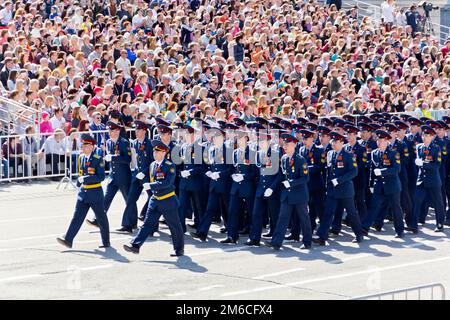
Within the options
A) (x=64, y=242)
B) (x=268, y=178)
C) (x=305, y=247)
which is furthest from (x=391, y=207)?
(x=64, y=242)

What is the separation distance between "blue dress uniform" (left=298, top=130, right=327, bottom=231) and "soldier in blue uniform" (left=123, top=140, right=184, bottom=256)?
218 centimetres

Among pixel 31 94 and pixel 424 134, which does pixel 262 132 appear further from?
→ pixel 31 94

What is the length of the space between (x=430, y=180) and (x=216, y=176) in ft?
11.1

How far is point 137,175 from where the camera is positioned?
17406 millimetres

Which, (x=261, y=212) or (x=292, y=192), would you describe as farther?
(x=261, y=212)

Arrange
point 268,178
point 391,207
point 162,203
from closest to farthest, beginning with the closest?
1. point 162,203
2. point 268,178
3. point 391,207

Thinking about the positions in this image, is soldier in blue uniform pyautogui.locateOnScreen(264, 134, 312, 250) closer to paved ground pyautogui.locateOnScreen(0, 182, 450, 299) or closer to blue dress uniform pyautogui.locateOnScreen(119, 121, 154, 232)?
paved ground pyautogui.locateOnScreen(0, 182, 450, 299)

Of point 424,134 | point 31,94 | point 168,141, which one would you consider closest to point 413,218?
point 424,134

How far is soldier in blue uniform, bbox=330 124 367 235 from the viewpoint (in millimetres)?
17875

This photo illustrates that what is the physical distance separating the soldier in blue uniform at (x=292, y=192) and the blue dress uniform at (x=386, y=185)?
156 centimetres

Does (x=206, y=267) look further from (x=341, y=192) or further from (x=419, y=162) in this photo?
(x=419, y=162)

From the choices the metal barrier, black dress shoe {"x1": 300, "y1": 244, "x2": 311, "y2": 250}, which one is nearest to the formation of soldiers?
black dress shoe {"x1": 300, "y1": 244, "x2": 311, "y2": 250}

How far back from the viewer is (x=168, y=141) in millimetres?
17250
